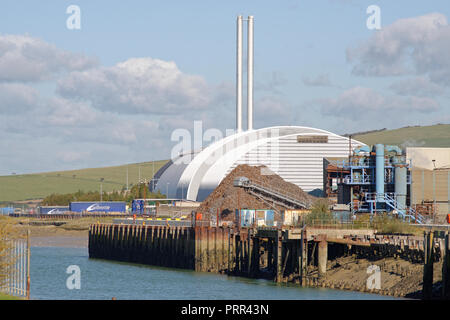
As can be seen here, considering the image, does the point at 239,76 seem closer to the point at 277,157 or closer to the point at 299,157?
the point at 277,157

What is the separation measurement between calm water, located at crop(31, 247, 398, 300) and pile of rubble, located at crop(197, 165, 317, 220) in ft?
45.9

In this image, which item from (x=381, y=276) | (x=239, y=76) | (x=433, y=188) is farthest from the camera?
(x=239, y=76)

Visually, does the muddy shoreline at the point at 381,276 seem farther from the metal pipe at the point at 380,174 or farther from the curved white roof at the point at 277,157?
the curved white roof at the point at 277,157

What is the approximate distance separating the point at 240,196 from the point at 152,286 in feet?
110

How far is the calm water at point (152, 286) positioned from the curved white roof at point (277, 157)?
54.7 m

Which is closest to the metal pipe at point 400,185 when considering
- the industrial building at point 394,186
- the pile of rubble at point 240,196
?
the industrial building at point 394,186

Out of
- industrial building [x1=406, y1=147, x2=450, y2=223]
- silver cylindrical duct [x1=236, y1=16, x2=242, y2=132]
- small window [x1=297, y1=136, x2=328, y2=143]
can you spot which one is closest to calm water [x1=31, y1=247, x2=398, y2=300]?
industrial building [x1=406, y1=147, x2=450, y2=223]

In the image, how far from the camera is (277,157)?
137 meters

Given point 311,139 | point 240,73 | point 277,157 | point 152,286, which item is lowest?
point 152,286

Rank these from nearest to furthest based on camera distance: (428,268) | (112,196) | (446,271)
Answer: (446,271) < (428,268) < (112,196)

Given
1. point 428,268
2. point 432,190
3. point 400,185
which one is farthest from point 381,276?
point 432,190

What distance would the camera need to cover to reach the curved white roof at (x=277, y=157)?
13538cm

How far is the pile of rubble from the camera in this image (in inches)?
3642
